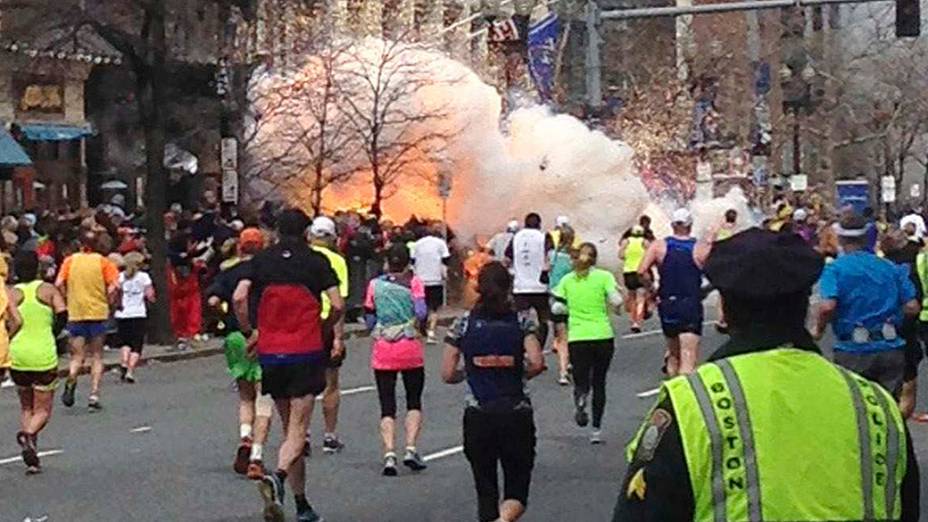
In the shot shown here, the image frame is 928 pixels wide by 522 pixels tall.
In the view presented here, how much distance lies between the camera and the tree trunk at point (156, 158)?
2823 centimetres

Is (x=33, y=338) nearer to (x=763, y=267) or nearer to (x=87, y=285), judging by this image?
(x=87, y=285)

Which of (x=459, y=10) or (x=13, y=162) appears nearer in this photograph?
(x=13, y=162)

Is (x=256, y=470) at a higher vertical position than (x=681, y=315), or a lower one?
lower

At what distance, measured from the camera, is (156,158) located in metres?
29.3

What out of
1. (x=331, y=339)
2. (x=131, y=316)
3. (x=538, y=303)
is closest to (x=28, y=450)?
(x=331, y=339)

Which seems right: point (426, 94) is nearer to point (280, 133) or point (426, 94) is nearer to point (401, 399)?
point (280, 133)

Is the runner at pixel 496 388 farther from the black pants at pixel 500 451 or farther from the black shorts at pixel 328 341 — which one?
the black shorts at pixel 328 341

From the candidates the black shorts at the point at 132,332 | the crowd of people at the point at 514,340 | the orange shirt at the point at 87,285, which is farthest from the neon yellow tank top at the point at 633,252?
the orange shirt at the point at 87,285

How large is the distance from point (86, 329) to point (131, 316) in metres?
2.38

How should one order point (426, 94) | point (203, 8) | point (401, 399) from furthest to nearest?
1. point (426, 94)
2. point (203, 8)
3. point (401, 399)

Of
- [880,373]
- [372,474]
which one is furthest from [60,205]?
[880,373]

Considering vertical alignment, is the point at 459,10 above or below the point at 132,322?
above

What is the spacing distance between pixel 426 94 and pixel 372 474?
26486 mm

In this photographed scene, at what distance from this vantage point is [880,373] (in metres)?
12.9
